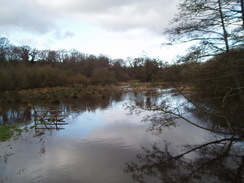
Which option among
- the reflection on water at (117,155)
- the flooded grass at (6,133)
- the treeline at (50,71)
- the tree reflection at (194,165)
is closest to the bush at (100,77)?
the treeline at (50,71)

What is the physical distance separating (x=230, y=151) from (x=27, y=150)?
9.32 metres

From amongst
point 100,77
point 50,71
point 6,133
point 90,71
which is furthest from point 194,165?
point 90,71

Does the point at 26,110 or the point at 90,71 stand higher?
the point at 90,71

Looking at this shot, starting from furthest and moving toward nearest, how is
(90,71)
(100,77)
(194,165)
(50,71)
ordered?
(90,71)
(100,77)
(50,71)
(194,165)

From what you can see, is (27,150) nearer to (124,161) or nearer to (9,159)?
(9,159)

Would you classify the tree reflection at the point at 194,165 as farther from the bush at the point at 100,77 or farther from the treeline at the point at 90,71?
the bush at the point at 100,77

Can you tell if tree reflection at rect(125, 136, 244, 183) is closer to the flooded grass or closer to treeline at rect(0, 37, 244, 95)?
treeline at rect(0, 37, 244, 95)

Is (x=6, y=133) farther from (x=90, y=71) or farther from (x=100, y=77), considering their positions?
(x=90, y=71)

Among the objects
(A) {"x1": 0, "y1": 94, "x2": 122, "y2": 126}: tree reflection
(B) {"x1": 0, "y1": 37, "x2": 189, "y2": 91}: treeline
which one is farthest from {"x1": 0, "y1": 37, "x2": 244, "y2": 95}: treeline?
(A) {"x1": 0, "y1": 94, "x2": 122, "y2": 126}: tree reflection

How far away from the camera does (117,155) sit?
28.7ft

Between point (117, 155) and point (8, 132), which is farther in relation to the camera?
point (8, 132)

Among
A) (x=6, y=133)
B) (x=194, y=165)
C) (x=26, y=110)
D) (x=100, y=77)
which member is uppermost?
(x=100, y=77)

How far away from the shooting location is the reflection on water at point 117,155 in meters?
6.94

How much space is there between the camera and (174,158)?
820 cm
